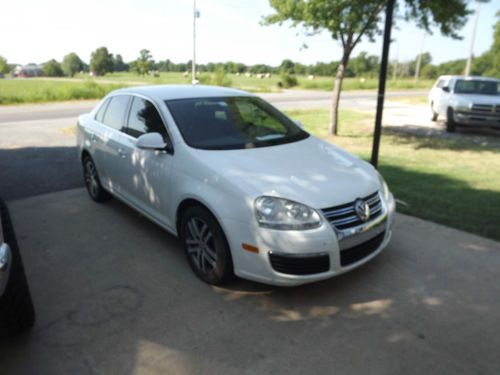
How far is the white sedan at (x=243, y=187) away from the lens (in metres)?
2.93

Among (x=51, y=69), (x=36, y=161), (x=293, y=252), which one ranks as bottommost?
(x=36, y=161)

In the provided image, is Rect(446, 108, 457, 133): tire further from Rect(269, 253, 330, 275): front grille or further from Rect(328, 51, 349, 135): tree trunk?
Rect(269, 253, 330, 275): front grille

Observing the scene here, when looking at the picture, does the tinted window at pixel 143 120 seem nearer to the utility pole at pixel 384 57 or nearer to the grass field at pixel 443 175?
the utility pole at pixel 384 57

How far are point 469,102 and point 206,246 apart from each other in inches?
433

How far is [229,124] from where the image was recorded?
13.1 feet

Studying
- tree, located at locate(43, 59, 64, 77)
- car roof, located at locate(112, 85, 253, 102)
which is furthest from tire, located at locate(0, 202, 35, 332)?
tree, located at locate(43, 59, 64, 77)

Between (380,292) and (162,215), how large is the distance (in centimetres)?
214

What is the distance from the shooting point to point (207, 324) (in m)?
2.88

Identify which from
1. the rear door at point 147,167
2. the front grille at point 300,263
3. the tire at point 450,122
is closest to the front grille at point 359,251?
the front grille at point 300,263

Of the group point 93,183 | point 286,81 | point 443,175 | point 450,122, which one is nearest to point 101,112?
point 93,183

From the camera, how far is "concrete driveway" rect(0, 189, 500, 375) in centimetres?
251

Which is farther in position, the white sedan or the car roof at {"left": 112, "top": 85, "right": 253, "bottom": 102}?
the car roof at {"left": 112, "top": 85, "right": 253, "bottom": 102}

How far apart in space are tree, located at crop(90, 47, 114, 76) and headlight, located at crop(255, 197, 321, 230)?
9697 cm

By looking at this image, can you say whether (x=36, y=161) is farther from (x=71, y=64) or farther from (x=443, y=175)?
(x=71, y=64)
